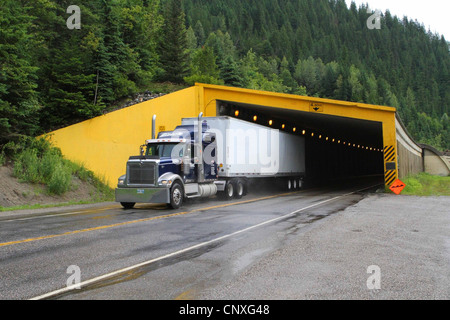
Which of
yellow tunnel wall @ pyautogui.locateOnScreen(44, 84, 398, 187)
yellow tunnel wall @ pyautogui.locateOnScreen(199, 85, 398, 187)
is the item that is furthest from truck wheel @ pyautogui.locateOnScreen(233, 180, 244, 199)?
yellow tunnel wall @ pyautogui.locateOnScreen(199, 85, 398, 187)

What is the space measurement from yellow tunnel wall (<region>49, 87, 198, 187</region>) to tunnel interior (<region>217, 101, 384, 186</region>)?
4.25 m

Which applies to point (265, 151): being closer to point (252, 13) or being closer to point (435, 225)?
point (435, 225)

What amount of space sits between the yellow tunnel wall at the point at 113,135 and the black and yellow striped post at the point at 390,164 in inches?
542

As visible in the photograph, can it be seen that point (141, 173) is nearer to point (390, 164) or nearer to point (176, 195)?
point (176, 195)

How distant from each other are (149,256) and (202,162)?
11.4m

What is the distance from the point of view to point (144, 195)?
50.1 ft

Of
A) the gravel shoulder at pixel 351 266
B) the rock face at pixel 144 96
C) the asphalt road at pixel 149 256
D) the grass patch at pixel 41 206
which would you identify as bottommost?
the gravel shoulder at pixel 351 266

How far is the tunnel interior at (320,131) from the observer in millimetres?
30547

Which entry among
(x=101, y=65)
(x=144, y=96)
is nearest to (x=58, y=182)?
(x=101, y=65)

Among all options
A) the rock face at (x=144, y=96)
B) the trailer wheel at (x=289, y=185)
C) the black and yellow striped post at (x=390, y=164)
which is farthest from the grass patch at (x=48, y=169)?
the black and yellow striped post at (x=390, y=164)

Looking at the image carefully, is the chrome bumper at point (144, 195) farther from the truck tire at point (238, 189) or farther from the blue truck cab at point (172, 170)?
the truck tire at point (238, 189)

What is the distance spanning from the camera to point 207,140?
1925 centimetres
